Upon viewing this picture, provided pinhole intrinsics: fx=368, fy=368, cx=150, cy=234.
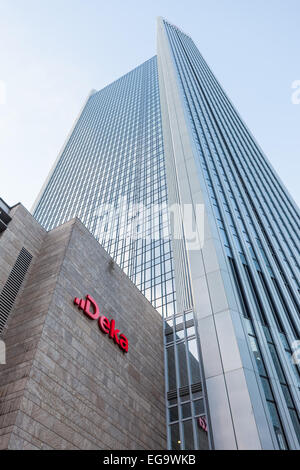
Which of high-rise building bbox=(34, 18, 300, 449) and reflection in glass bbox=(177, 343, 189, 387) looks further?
reflection in glass bbox=(177, 343, 189, 387)

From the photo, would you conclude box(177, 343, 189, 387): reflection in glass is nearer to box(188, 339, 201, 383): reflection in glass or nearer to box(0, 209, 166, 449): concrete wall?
box(188, 339, 201, 383): reflection in glass

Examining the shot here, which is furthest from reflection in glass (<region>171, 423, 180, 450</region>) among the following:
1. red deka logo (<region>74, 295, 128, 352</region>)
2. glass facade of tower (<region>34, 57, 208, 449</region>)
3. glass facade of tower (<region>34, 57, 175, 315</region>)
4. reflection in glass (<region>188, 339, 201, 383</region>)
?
glass facade of tower (<region>34, 57, 175, 315</region>)

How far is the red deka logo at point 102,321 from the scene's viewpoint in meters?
22.2

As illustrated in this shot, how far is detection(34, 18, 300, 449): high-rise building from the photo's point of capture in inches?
835

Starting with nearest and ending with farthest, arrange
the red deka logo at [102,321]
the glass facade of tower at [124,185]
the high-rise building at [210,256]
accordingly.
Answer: the high-rise building at [210,256]
the red deka logo at [102,321]
the glass facade of tower at [124,185]

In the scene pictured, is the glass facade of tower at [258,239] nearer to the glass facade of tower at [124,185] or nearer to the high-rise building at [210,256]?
the high-rise building at [210,256]

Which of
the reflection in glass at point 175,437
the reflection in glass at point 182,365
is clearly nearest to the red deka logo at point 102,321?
the reflection in glass at point 182,365

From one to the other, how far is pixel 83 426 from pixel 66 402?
5.06 ft

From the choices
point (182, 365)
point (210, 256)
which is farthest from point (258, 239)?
point (182, 365)

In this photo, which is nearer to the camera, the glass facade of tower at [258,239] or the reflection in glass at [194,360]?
the glass facade of tower at [258,239]

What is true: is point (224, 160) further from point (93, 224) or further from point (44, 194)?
point (44, 194)

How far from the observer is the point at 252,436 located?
18328 millimetres

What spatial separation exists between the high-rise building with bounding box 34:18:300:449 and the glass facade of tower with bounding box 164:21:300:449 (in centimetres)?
14

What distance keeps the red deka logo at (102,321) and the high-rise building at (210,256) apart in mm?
5240
